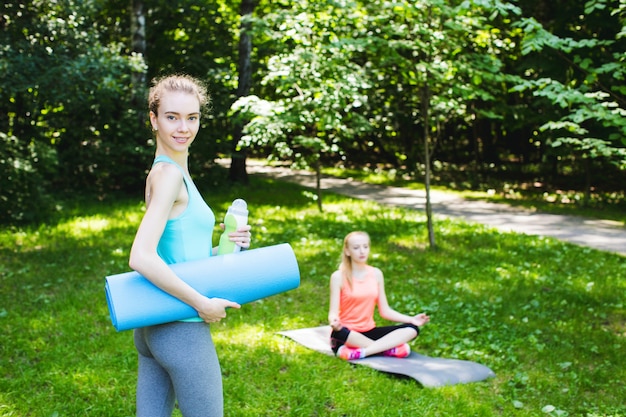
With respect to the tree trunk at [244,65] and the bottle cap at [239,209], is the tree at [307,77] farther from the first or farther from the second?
the bottle cap at [239,209]

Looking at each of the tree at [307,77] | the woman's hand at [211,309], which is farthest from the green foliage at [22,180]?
the woman's hand at [211,309]

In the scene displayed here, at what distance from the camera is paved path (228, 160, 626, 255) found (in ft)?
33.3

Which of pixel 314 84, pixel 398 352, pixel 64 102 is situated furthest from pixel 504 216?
pixel 64 102

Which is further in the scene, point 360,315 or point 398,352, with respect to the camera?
point 360,315

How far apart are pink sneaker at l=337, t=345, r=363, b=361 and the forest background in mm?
2492

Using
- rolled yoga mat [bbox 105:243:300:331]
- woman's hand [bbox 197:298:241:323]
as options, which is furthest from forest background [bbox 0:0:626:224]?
woman's hand [bbox 197:298:241:323]

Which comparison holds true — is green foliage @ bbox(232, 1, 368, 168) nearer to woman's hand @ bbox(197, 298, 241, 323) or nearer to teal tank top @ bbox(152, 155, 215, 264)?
teal tank top @ bbox(152, 155, 215, 264)

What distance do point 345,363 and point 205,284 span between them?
2883 millimetres

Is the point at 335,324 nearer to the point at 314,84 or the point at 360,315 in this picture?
the point at 360,315

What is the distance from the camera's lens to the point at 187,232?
93.3 inches

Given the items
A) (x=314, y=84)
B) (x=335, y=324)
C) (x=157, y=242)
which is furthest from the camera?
(x=314, y=84)

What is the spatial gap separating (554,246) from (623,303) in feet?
8.73

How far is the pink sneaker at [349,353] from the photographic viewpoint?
5.07 metres

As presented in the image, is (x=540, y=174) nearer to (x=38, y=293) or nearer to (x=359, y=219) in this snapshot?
(x=359, y=219)
